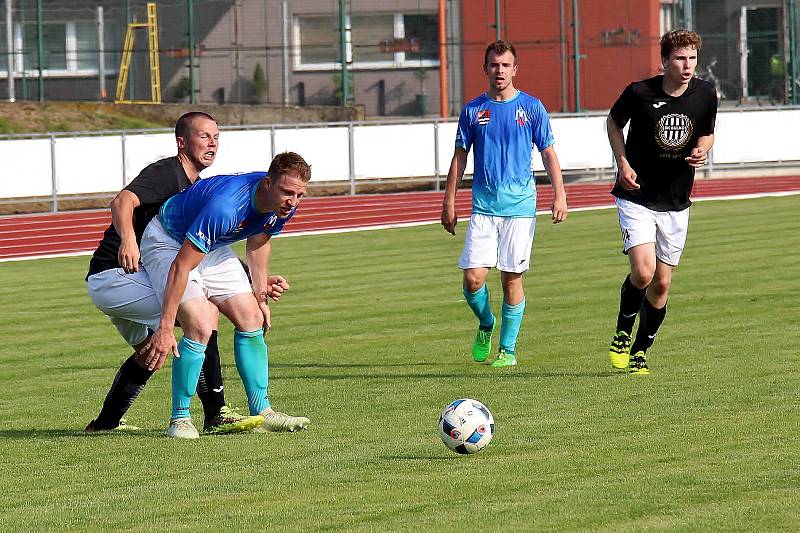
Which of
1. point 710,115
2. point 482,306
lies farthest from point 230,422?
point 710,115

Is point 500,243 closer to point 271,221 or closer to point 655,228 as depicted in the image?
point 655,228

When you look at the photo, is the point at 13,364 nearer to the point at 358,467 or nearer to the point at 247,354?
the point at 247,354

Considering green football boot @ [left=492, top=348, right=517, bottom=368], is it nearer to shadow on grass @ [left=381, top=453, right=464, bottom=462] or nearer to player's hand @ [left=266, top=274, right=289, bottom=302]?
player's hand @ [left=266, top=274, right=289, bottom=302]

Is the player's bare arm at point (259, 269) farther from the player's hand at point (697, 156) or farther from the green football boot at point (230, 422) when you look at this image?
the player's hand at point (697, 156)

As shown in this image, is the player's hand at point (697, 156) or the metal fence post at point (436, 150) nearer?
the player's hand at point (697, 156)

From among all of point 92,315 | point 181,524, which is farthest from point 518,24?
point 181,524

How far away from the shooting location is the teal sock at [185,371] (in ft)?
26.7

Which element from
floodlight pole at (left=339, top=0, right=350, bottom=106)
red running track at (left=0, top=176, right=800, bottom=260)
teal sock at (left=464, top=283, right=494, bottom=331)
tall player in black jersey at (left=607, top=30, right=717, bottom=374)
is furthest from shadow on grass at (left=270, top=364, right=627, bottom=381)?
floodlight pole at (left=339, top=0, right=350, bottom=106)

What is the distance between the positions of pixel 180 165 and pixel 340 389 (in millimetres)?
2148

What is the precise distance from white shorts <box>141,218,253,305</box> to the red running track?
1453 cm

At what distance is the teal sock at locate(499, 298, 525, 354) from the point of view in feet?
35.6

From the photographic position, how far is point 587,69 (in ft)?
129

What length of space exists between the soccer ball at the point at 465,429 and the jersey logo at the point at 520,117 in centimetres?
379

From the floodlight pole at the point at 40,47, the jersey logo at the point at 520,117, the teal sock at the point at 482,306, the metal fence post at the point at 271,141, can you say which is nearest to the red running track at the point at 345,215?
the metal fence post at the point at 271,141
